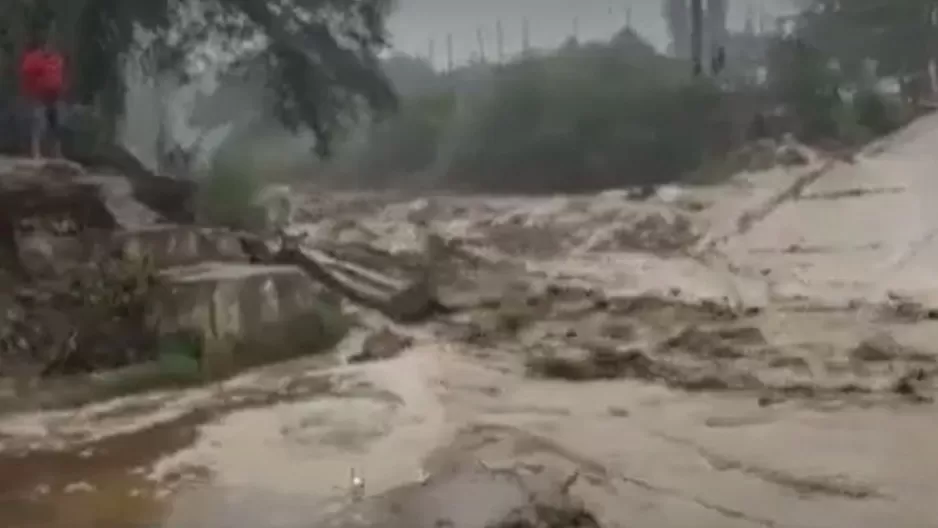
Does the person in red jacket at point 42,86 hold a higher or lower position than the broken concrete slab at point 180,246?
higher

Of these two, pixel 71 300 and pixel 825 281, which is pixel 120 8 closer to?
pixel 71 300

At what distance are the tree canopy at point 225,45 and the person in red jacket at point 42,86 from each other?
22 mm

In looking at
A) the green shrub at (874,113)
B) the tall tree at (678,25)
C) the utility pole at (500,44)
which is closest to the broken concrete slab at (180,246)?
the utility pole at (500,44)

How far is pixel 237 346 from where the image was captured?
1.88 meters

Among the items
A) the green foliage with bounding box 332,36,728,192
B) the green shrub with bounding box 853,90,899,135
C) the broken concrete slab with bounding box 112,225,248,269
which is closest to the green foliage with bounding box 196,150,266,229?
the broken concrete slab with bounding box 112,225,248,269

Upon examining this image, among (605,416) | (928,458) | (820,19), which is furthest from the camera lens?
(820,19)

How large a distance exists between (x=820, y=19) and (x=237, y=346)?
3.76 feet

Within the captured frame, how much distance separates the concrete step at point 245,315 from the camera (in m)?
1.88

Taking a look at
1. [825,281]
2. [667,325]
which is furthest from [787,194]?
[667,325]

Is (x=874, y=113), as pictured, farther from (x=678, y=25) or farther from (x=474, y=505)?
(x=474, y=505)

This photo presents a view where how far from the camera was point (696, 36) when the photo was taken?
1.88m

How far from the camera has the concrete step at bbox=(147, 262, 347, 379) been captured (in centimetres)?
188

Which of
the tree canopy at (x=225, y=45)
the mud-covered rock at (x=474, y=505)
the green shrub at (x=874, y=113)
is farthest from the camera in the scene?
the tree canopy at (x=225, y=45)

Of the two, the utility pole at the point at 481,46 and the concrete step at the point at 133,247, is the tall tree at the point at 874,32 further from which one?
the concrete step at the point at 133,247
